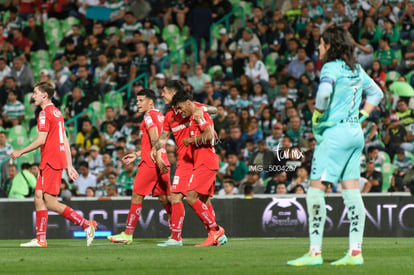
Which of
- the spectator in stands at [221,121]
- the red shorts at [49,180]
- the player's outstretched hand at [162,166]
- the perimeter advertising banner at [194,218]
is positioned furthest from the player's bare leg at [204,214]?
the spectator in stands at [221,121]

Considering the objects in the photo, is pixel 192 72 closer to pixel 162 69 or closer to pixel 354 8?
pixel 162 69

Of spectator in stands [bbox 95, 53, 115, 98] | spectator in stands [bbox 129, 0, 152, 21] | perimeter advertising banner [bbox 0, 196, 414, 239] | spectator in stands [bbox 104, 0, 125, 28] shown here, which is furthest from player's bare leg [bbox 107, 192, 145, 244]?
spectator in stands [bbox 129, 0, 152, 21]

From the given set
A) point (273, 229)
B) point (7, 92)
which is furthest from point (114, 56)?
point (273, 229)

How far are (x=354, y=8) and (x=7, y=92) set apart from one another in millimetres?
9753

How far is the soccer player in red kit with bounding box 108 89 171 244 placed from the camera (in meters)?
14.9

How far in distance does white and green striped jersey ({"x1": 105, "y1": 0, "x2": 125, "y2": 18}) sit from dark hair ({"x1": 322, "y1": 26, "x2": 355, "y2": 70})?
19.2 meters

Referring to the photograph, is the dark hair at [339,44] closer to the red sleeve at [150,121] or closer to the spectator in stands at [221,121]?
the red sleeve at [150,121]

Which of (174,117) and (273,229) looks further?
(273,229)

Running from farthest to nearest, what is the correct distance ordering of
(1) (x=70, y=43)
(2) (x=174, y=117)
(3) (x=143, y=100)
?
(1) (x=70, y=43) < (3) (x=143, y=100) < (2) (x=174, y=117)

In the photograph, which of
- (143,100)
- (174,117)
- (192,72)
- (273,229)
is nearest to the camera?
(174,117)

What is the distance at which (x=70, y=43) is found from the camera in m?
27.4

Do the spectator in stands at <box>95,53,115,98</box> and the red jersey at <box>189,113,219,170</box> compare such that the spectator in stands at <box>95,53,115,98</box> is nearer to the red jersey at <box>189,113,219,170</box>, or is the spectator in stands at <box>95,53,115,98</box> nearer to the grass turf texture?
the red jersey at <box>189,113,219,170</box>

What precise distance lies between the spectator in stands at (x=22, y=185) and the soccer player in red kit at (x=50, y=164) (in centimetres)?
635

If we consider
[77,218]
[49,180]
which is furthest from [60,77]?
[77,218]
